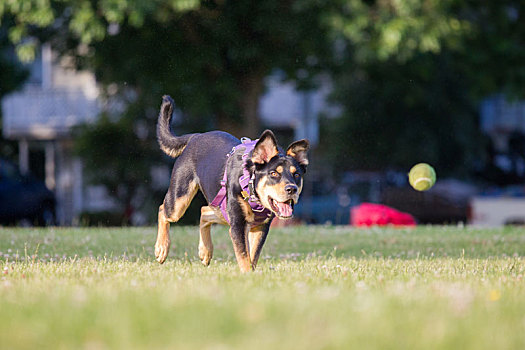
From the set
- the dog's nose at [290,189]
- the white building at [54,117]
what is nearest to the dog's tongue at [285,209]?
the dog's nose at [290,189]

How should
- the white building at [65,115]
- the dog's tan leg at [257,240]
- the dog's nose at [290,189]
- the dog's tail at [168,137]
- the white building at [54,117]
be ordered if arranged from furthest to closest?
the white building at [54,117] → the white building at [65,115] → the dog's tail at [168,137] → the dog's tan leg at [257,240] → the dog's nose at [290,189]

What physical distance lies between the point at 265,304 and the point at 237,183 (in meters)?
2.41

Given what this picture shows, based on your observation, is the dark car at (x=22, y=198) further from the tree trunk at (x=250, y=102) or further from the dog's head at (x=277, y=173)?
the dog's head at (x=277, y=173)

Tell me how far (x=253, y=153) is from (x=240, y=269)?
984mm

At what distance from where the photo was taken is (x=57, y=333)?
3.58 m

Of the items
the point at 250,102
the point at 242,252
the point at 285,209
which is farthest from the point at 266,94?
the point at 285,209

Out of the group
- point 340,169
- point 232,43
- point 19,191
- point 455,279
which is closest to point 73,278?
point 455,279

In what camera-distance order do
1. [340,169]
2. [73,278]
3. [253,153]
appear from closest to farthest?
[73,278], [253,153], [340,169]

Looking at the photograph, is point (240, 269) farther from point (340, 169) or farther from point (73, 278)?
point (340, 169)

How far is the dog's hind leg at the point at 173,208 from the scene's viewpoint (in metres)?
7.36

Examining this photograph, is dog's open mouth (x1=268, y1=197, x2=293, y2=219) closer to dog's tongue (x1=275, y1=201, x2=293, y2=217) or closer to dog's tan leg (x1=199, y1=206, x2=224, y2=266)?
dog's tongue (x1=275, y1=201, x2=293, y2=217)

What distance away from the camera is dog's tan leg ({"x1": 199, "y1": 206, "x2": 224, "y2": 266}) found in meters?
7.32

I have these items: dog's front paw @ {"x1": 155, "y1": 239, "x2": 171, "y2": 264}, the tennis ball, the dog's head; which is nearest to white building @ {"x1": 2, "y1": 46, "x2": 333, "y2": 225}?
the tennis ball

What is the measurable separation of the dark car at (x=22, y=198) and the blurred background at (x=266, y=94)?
0.05m
